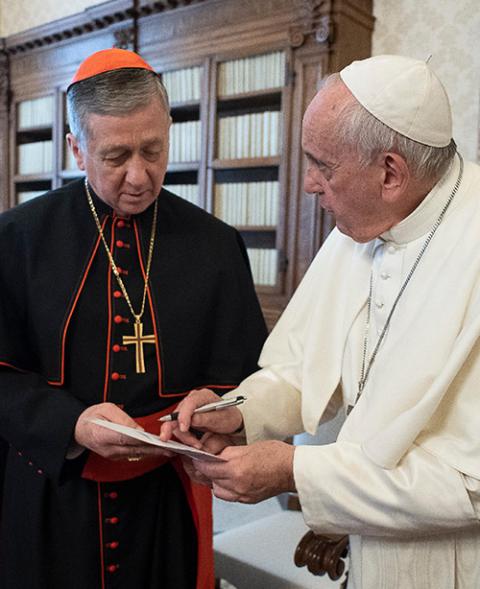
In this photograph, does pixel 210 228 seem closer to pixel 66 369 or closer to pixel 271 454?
pixel 66 369

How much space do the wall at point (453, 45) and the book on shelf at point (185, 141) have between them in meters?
1.38

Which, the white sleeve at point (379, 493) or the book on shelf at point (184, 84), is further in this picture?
the book on shelf at point (184, 84)

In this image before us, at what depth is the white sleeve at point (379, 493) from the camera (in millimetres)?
1185

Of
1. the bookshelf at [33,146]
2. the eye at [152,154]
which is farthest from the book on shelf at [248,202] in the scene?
the eye at [152,154]

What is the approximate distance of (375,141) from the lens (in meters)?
1.29

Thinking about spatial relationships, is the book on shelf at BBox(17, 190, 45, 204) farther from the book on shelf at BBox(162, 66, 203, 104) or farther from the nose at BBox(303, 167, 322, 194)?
the nose at BBox(303, 167, 322, 194)

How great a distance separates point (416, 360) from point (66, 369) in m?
0.85

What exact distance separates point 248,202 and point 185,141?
67cm

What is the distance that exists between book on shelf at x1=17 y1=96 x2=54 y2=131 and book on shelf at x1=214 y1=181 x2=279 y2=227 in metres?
1.89

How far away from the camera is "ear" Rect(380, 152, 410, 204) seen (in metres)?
1.29

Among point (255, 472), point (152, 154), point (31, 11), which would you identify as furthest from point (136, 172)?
point (31, 11)

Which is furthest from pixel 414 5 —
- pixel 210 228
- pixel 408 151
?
pixel 408 151

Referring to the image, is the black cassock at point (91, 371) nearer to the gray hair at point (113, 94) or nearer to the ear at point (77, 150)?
the ear at point (77, 150)

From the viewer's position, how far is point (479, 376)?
1.23 meters
